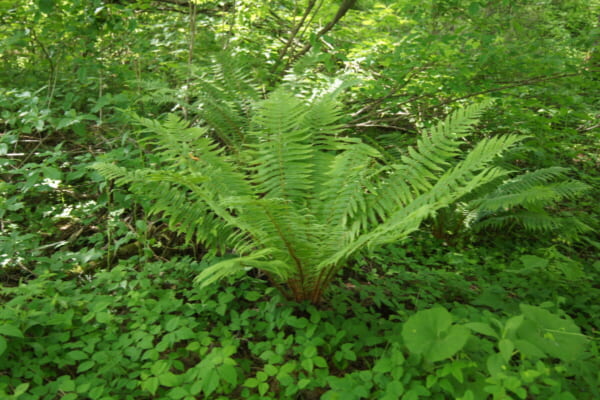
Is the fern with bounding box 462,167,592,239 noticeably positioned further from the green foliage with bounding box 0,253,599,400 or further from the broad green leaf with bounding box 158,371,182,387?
the broad green leaf with bounding box 158,371,182,387

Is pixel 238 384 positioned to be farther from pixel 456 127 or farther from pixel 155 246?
pixel 456 127

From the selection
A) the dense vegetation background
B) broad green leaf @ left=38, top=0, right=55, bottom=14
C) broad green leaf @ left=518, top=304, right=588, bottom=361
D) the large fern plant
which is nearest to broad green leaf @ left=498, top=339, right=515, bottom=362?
the dense vegetation background

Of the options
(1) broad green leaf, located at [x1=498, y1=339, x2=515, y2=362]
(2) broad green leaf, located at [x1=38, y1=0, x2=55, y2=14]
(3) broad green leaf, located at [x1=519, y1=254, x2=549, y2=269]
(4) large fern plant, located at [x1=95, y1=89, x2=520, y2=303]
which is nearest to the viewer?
(1) broad green leaf, located at [x1=498, y1=339, x2=515, y2=362]

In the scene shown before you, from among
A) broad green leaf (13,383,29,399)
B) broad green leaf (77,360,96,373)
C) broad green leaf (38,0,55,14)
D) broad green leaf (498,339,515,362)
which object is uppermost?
broad green leaf (38,0,55,14)

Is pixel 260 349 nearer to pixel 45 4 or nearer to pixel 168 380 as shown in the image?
pixel 168 380

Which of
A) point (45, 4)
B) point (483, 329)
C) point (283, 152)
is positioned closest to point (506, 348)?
point (483, 329)

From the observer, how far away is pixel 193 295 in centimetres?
164

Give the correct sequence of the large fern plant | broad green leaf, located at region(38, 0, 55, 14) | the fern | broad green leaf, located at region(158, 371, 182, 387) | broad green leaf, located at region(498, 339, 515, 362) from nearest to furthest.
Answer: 1. broad green leaf, located at region(498, 339, 515, 362)
2. broad green leaf, located at region(158, 371, 182, 387)
3. the large fern plant
4. broad green leaf, located at region(38, 0, 55, 14)
5. the fern

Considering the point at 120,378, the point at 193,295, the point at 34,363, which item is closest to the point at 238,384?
the point at 120,378

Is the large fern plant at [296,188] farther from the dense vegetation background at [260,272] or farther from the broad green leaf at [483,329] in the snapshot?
the broad green leaf at [483,329]

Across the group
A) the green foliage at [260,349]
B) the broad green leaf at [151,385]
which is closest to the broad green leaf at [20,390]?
the green foliage at [260,349]

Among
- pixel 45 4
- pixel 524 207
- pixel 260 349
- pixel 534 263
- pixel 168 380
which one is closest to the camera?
pixel 168 380

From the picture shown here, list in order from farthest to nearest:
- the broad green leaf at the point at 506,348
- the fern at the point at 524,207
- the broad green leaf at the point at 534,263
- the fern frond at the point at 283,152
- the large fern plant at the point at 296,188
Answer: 1. the fern at the point at 524,207
2. the broad green leaf at the point at 534,263
3. the fern frond at the point at 283,152
4. the large fern plant at the point at 296,188
5. the broad green leaf at the point at 506,348

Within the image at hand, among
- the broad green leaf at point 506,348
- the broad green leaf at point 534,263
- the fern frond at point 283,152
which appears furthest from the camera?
the broad green leaf at point 534,263
